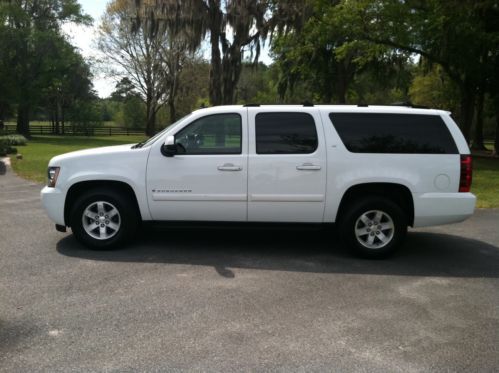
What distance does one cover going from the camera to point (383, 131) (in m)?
5.99

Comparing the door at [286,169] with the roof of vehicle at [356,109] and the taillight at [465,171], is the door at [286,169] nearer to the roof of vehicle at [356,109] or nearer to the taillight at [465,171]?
the roof of vehicle at [356,109]

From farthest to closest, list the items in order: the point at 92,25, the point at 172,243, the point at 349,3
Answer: the point at 92,25
the point at 349,3
the point at 172,243

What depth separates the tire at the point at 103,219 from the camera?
6074 mm

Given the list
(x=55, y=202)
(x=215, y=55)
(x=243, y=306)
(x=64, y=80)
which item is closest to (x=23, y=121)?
(x=64, y=80)

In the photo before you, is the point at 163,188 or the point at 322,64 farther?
the point at 322,64

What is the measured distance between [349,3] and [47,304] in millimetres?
19998

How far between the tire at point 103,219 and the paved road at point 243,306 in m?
0.21

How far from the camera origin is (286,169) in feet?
19.3

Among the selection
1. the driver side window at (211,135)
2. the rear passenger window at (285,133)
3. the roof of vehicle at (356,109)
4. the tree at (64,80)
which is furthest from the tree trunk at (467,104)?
the tree at (64,80)

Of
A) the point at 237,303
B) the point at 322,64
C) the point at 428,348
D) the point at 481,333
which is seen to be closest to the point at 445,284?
the point at 481,333

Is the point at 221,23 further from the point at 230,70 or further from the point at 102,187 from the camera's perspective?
the point at 102,187

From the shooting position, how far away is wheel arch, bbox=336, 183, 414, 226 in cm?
601

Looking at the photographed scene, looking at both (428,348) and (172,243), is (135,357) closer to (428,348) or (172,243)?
(428,348)

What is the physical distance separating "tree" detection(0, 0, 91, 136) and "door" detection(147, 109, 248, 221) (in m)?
36.5
